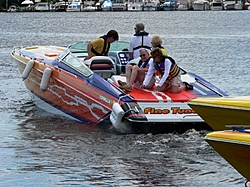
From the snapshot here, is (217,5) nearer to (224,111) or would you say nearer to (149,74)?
(149,74)

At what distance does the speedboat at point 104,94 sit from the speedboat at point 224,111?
5.56 ft

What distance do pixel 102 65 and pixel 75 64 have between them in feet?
1.66

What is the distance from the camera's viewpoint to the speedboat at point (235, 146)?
24.0ft

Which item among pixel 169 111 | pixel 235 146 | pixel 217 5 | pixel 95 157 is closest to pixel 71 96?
pixel 169 111

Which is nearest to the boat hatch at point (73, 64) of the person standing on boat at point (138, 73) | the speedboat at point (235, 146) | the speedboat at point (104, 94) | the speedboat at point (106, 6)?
the speedboat at point (104, 94)

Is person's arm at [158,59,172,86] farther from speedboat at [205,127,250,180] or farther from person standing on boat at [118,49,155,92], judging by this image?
speedboat at [205,127,250,180]

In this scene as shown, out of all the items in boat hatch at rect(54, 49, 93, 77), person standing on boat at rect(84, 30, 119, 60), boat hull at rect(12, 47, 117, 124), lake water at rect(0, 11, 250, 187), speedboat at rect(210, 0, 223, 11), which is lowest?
speedboat at rect(210, 0, 223, 11)

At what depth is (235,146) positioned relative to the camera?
24.1 ft

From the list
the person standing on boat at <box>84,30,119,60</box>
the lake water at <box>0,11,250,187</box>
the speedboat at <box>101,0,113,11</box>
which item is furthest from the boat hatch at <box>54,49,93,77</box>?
the speedboat at <box>101,0,113,11</box>

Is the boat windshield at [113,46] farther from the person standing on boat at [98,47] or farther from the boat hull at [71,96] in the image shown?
the boat hull at [71,96]

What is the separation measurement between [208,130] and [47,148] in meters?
2.50

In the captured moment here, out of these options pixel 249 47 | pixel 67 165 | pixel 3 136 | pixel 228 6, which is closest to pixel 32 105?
pixel 3 136

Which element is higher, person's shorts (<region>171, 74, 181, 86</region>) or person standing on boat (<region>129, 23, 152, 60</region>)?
person standing on boat (<region>129, 23, 152, 60</region>)

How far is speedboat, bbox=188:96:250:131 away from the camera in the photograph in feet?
27.7
